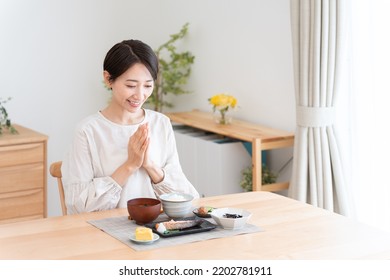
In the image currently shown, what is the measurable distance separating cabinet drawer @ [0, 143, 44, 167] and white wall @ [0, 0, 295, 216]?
22.3 inches

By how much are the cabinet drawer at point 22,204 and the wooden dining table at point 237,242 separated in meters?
1.71

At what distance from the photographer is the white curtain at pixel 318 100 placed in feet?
11.0

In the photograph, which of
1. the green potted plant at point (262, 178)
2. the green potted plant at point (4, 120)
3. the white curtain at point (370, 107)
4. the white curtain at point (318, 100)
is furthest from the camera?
the green potted plant at point (4, 120)

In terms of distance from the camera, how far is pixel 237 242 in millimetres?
2010

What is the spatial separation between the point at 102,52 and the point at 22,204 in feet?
4.14

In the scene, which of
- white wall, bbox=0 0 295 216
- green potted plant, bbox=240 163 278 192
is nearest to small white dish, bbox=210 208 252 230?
green potted plant, bbox=240 163 278 192

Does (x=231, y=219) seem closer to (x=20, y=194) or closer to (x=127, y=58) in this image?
(x=127, y=58)

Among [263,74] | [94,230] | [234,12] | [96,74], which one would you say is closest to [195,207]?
[94,230]

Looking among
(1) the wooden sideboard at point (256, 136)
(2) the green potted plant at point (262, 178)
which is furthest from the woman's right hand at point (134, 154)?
(2) the green potted plant at point (262, 178)

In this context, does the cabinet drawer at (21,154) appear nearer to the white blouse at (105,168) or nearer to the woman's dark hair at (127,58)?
the white blouse at (105,168)

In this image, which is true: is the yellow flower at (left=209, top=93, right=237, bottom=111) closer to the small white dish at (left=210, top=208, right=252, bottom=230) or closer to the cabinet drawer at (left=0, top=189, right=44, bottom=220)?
the cabinet drawer at (left=0, top=189, right=44, bottom=220)

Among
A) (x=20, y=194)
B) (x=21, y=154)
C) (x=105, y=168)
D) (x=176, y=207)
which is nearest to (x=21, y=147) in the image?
(x=21, y=154)

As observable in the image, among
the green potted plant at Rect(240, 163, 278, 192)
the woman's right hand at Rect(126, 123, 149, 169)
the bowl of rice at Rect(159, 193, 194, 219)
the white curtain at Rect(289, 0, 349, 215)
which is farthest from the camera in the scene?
the green potted plant at Rect(240, 163, 278, 192)

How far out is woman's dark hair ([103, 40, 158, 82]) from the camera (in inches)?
95.7
